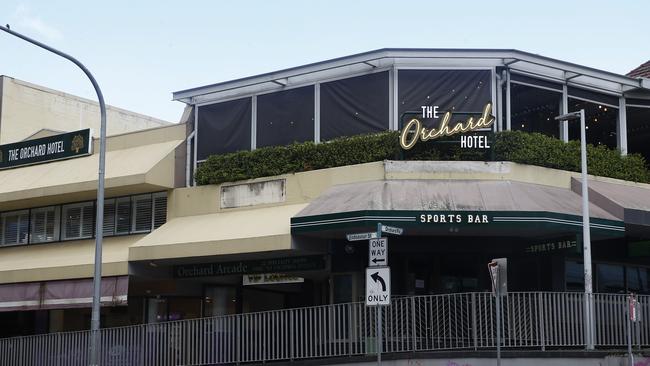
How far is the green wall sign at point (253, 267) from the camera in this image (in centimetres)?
2331

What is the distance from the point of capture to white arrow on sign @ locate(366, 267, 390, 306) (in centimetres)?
1652

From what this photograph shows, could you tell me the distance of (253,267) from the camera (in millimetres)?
24234

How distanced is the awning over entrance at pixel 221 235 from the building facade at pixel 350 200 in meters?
0.05

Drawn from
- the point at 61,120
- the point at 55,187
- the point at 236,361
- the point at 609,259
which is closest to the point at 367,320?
the point at 236,361

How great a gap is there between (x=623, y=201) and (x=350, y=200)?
6259 millimetres

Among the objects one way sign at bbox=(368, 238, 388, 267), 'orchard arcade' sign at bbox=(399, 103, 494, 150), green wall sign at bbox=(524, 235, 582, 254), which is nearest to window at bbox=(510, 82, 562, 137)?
'orchard arcade' sign at bbox=(399, 103, 494, 150)

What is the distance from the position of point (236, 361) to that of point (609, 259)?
9.77 metres

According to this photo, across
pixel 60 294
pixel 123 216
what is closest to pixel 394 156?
pixel 123 216

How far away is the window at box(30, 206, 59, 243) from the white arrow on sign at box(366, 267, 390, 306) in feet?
50.1

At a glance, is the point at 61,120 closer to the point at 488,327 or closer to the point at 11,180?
the point at 11,180

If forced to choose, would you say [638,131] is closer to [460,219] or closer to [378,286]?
[460,219]

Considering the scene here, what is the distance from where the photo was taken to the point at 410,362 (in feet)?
64.3

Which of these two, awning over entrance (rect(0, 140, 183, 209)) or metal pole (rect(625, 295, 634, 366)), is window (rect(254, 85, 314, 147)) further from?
metal pole (rect(625, 295, 634, 366))

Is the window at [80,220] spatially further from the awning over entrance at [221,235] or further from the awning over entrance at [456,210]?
the awning over entrance at [456,210]
